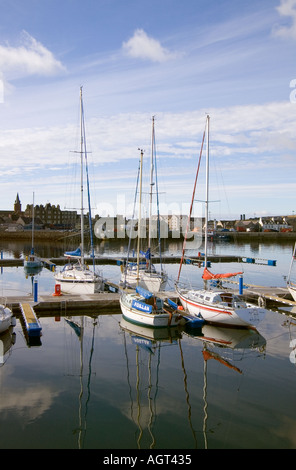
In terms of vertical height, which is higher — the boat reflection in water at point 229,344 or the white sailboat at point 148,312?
the white sailboat at point 148,312

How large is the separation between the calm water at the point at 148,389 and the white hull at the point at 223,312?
0.67 meters

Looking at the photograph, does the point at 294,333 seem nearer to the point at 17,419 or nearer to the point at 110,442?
the point at 110,442

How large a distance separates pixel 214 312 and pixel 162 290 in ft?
31.7

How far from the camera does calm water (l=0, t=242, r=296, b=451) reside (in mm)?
12047

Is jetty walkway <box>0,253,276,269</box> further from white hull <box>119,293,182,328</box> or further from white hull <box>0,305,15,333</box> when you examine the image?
white hull <box>0,305,15,333</box>

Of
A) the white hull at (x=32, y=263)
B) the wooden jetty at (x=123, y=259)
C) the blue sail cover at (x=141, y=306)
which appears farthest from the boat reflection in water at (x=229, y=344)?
the white hull at (x=32, y=263)

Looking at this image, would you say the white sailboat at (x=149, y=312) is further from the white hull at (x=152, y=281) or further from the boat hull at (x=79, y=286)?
the white hull at (x=152, y=281)

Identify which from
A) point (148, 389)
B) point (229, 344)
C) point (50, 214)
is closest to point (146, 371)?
point (148, 389)

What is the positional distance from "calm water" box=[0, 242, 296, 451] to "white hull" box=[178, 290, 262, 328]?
2.20ft

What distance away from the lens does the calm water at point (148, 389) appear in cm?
1205

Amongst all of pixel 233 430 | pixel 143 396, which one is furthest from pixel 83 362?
pixel 233 430

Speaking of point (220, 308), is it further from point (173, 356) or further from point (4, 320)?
point (4, 320)

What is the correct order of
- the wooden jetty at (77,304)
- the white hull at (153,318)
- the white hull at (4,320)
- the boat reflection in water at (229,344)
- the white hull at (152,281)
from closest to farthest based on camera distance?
the boat reflection in water at (229,344), the white hull at (4,320), the white hull at (153,318), the wooden jetty at (77,304), the white hull at (152,281)

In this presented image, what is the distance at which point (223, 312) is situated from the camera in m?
23.6
